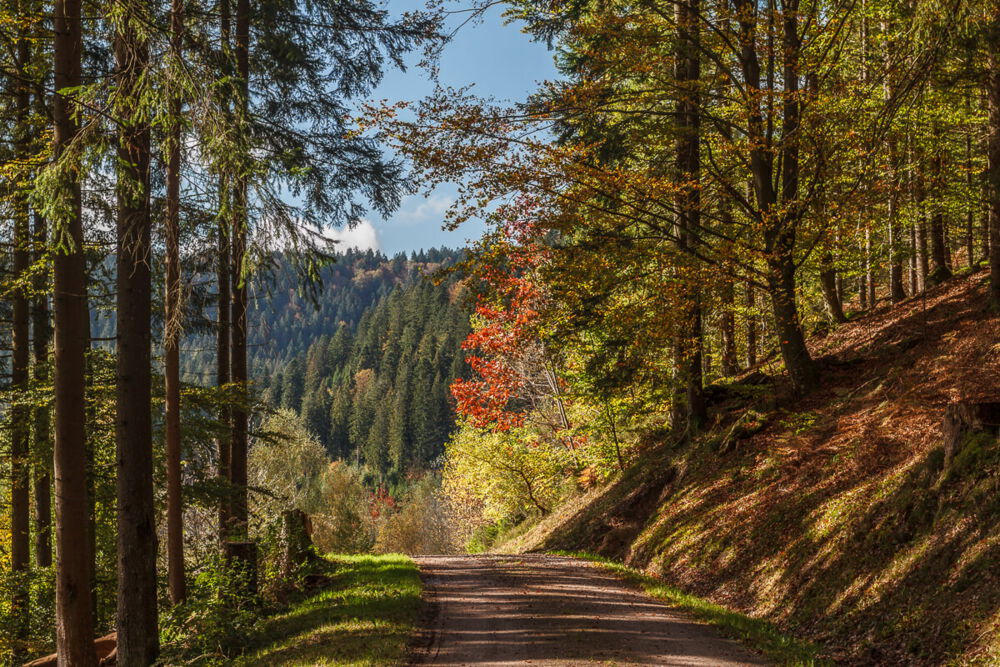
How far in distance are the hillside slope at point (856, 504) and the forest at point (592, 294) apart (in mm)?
55

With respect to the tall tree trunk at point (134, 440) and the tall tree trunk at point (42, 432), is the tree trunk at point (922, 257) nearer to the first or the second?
the tall tree trunk at point (134, 440)

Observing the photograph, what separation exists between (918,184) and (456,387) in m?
14.9

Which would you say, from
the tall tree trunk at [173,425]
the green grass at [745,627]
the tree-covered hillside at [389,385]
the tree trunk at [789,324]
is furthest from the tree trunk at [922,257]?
the tree-covered hillside at [389,385]

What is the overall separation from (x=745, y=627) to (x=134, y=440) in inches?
302

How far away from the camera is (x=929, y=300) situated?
15.2m

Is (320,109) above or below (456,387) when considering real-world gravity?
above

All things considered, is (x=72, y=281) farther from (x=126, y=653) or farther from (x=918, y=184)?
(x=918, y=184)

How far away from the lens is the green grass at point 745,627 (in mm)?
6746

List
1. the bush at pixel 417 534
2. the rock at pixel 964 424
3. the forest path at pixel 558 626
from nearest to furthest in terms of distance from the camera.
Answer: the forest path at pixel 558 626 < the rock at pixel 964 424 < the bush at pixel 417 534

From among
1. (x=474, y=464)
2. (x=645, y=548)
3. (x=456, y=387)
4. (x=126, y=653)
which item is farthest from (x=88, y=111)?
(x=474, y=464)

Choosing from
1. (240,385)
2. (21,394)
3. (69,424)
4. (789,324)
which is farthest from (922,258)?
(21,394)

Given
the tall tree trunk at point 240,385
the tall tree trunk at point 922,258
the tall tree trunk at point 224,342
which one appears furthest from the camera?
the tall tree trunk at point 922,258

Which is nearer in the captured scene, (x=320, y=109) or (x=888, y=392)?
(x=888, y=392)

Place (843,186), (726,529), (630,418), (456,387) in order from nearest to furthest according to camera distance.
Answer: (726,529)
(843,186)
(630,418)
(456,387)
